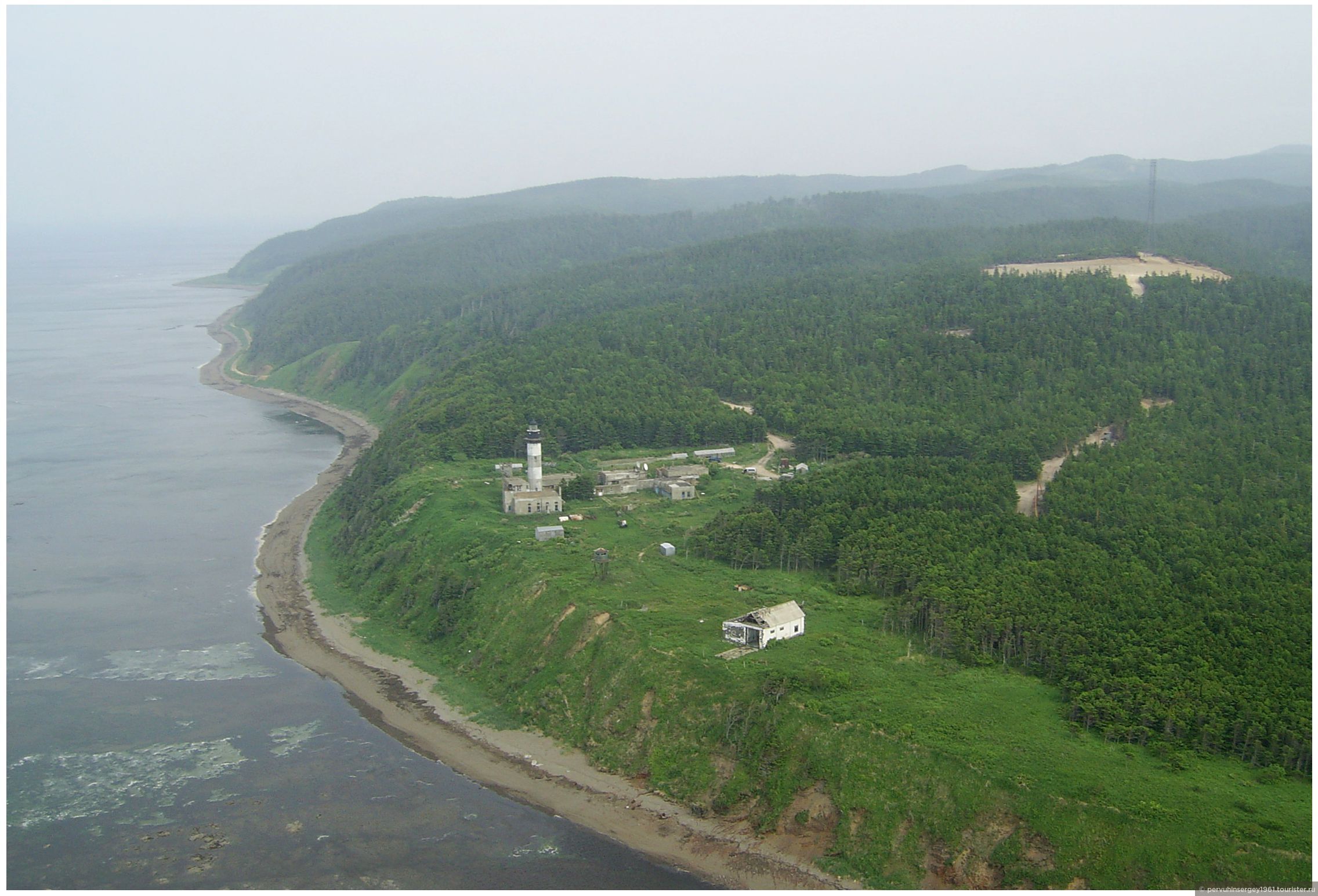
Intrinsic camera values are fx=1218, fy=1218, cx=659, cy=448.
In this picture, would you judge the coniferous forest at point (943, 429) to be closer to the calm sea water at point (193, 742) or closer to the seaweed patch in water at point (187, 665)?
the calm sea water at point (193, 742)

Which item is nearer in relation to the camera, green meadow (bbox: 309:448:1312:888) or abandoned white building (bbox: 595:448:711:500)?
green meadow (bbox: 309:448:1312:888)

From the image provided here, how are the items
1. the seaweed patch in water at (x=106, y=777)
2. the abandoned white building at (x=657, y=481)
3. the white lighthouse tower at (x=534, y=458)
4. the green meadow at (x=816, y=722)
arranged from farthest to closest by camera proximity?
1. the abandoned white building at (x=657, y=481)
2. the white lighthouse tower at (x=534, y=458)
3. the seaweed patch in water at (x=106, y=777)
4. the green meadow at (x=816, y=722)

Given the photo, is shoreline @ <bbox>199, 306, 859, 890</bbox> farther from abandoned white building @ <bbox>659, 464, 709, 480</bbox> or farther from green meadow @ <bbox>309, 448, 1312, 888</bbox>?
abandoned white building @ <bbox>659, 464, 709, 480</bbox>

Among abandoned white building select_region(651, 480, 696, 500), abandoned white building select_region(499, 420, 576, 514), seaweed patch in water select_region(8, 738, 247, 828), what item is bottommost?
seaweed patch in water select_region(8, 738, 247, 828)

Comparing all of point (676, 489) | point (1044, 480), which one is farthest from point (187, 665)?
point (1044, 480)

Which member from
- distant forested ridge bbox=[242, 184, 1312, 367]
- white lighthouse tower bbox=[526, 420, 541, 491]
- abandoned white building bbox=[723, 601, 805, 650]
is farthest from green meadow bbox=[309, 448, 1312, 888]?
distant forested ridge bbox=[242, 184, 1312, 367]

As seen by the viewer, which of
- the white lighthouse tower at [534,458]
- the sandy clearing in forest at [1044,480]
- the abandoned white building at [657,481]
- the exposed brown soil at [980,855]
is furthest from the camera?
the abandoned white building at [657,481]

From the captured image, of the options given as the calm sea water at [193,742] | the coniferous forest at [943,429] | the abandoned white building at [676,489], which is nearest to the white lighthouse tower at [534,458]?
the coniferous forest at [943,429]
